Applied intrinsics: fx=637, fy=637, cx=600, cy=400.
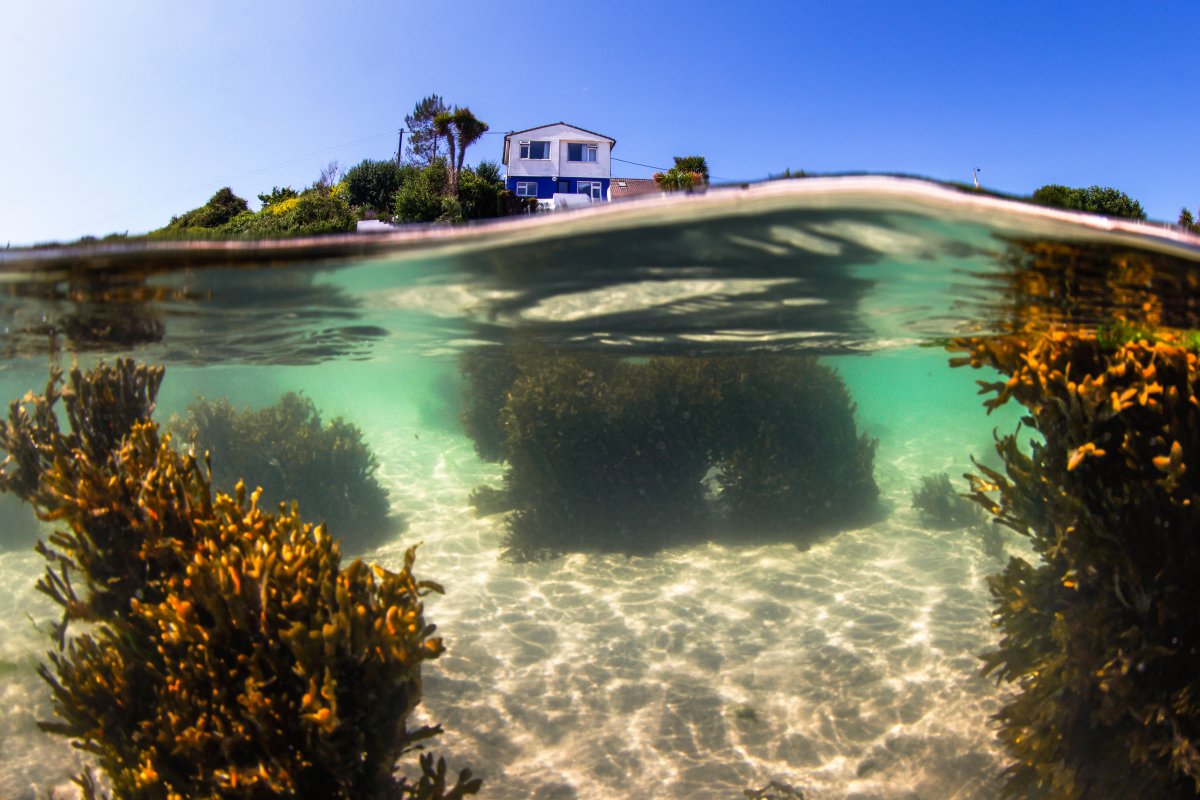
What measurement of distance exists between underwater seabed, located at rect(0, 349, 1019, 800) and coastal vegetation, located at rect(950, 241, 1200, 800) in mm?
1292

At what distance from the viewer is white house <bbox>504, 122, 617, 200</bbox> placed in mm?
48438

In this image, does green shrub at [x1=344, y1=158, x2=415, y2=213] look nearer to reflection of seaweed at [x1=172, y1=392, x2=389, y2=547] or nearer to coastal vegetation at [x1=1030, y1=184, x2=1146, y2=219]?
reflection of seaweed at [x1=172, y1=392, x2=389, y2=547]

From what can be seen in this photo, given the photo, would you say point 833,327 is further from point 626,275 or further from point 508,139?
point 508,139

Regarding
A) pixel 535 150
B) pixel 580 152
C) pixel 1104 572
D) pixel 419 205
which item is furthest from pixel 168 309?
pixel 580 152

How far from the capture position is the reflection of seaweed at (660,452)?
13289 mm

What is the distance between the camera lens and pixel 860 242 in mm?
7305

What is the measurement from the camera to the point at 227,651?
16.1 ft

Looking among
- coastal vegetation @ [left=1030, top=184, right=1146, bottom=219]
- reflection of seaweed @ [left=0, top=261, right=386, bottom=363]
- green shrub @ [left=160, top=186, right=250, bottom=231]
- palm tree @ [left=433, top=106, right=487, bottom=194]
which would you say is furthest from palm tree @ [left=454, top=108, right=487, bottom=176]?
coastal vegetation @ [left=1030, top=184, right=1146, bottom=219]

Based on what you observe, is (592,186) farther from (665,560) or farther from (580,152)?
(665,560)

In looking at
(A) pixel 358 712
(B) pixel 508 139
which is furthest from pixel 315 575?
(B) pixel 508 139

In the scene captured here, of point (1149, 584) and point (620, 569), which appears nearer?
point (1149, 584)

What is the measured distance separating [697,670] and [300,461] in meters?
10.1

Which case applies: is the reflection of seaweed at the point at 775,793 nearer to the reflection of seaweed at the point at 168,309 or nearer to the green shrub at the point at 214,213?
the reflection of seaweed at the point at 168,309

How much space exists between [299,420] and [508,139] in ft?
128
